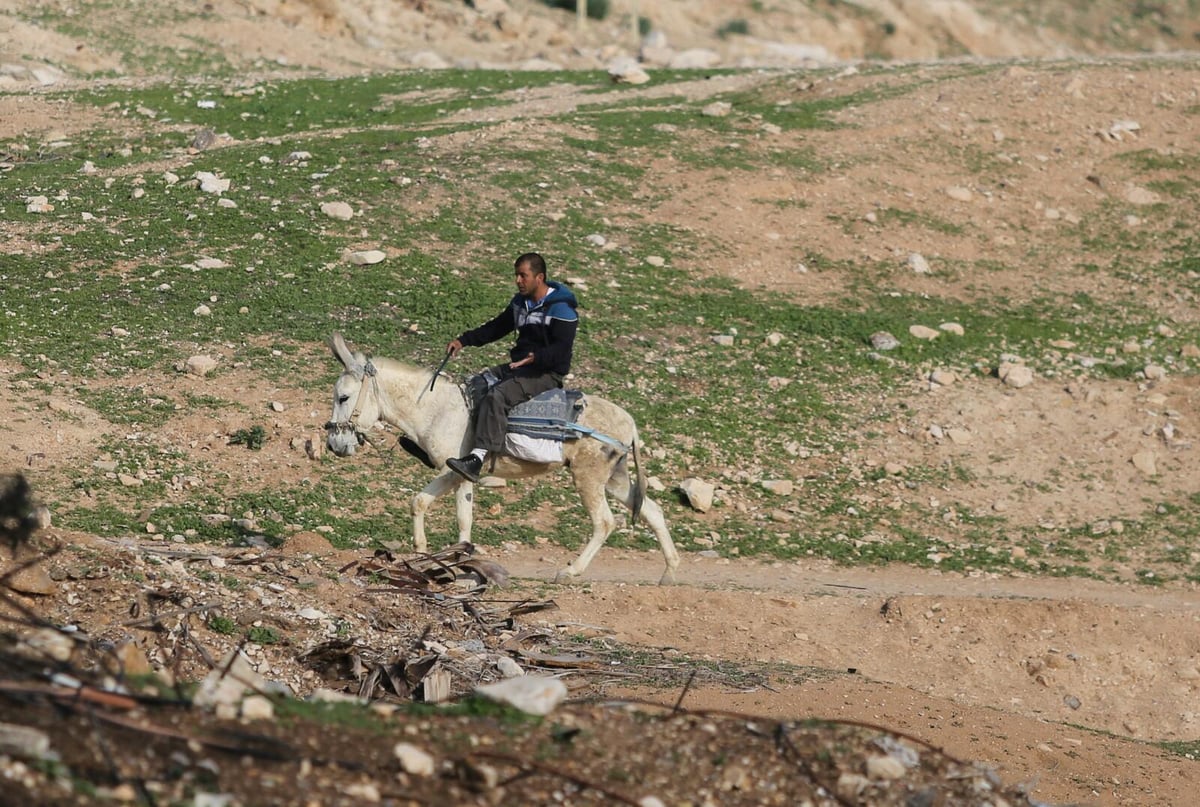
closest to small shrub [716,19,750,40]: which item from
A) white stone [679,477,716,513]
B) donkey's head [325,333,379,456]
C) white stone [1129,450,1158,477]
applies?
white stone [1129,450,1158,477]

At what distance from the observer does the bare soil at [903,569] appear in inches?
373

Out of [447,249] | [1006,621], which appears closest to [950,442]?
[1006,621]

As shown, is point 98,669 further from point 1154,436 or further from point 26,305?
point 1154,436

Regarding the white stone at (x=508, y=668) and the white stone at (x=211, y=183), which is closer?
the white stone at (x=508, y=668)

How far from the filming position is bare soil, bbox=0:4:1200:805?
31.1 ft

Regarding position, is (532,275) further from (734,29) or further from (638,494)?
(734,29)

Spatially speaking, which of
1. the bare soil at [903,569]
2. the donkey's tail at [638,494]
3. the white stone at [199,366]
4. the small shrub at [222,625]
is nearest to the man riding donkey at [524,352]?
the donkey's tail at [638,494]

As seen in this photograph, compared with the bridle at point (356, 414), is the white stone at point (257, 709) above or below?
above

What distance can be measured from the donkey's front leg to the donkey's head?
3.06 feet

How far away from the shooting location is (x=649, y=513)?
13.3m

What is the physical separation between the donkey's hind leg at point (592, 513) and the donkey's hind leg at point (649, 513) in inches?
10.8

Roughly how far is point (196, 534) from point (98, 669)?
5.72 m

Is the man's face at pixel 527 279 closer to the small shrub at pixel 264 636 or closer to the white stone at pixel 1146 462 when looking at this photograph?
the small shrub at pixel 264 636

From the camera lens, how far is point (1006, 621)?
1338 centimetres
